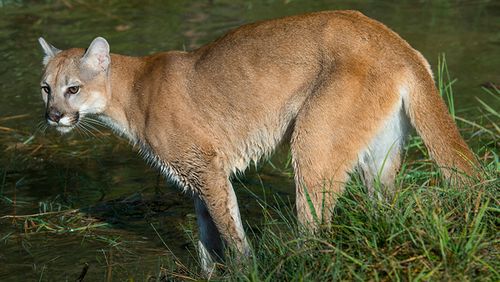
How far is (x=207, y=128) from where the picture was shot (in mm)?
7305

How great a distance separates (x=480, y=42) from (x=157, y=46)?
3.87 metres

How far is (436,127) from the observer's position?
6328mm

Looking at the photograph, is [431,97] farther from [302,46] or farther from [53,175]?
[53,175]

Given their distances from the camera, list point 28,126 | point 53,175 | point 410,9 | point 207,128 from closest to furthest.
Result: point 207,128 < point 53,175 < point 28,126 < point 410,9

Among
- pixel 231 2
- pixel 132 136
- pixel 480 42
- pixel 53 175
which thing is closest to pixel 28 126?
pixel 53 175

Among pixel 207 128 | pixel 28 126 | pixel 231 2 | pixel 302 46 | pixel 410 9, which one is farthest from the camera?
pixel 231 2

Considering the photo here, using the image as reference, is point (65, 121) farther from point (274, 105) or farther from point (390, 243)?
point (390, 243)

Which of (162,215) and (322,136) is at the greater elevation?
(322,136)

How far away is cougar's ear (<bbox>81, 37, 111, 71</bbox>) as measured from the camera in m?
7.58

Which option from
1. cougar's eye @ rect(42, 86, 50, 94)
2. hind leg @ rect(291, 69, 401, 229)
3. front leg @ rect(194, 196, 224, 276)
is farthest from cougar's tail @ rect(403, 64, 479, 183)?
cougar's eye @ rect(42, 86, 50, 94)

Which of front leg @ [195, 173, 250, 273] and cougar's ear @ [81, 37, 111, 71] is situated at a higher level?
cougar's ear @ [81, 37, 111, 71]

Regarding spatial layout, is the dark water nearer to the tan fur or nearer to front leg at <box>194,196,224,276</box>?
front leg at <box>194,196,224,276</box>

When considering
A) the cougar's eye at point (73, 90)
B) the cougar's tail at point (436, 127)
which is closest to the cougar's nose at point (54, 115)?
the cougar's eye at point (73, 90)

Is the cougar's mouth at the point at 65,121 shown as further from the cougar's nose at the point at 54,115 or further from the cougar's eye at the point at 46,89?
the cougar's eye at the point at 46,89
